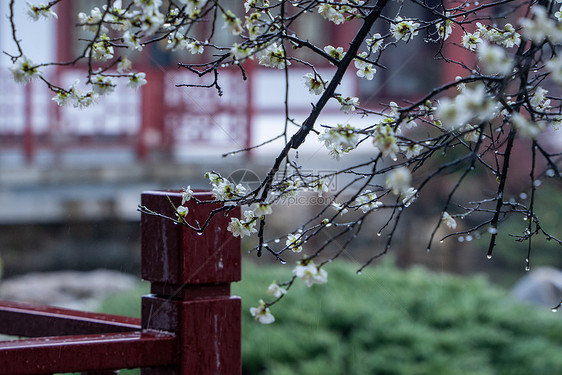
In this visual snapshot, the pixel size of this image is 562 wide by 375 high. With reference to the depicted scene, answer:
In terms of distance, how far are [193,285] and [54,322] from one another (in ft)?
1.04

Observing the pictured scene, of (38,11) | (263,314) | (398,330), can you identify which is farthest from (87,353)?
(398,330)

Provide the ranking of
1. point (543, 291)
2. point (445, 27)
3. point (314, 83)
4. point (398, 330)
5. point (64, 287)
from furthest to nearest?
point (64, 287)
point (543, 291)
point (398, 330)
point (445, 27)
point (314, 83)

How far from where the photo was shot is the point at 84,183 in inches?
250

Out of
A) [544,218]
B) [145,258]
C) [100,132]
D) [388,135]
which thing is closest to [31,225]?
[100,132]

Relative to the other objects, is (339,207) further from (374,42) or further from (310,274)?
(374,42)

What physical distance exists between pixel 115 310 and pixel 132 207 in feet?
9.48

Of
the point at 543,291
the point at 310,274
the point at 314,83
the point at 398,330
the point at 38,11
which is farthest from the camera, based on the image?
the point at 543,291

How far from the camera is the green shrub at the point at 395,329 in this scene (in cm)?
291

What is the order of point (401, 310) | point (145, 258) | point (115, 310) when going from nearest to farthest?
1. point (145, 258)
2. point (401, 310)
3. point (115, 310)

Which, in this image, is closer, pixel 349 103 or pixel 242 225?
pixel 242 225

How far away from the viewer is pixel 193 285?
3.44 ft

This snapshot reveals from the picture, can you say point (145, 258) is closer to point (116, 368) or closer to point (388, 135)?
point (116, 368)

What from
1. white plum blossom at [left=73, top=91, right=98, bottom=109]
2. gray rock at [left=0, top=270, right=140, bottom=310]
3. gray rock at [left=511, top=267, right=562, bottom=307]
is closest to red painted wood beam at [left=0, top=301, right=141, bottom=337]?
white plum blossom at [left=73, top=91, right=98, bottom=109]

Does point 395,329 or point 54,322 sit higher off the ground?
point 54,322
